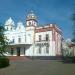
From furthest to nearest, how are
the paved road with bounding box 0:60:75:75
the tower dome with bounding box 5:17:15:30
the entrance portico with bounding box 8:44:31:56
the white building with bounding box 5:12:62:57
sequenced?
the tower dome with bounding box 5:17:15:30 < the entrance portico with bounding box 8:44:31:56 < the white building with bounding box 5:12:62:57 < the paved road with bounding box 0:60:75:75

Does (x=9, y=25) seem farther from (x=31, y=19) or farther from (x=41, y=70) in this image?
(x=41, y=70)

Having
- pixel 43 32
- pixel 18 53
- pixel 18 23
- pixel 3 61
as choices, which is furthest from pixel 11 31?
pixel 3 61

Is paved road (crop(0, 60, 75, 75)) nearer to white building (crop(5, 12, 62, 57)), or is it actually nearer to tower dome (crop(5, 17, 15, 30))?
white building (crop(5, 12, 62, 57))

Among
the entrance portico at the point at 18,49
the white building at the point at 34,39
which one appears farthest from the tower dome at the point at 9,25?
the entrance portico at the point at 18,49

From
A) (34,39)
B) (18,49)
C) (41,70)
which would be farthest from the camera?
(18,49)

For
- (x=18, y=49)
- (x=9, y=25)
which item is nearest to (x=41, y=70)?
(x=18, y=49)

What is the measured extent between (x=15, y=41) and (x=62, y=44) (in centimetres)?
1367

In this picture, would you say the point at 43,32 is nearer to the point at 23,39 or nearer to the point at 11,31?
the point at 23,39

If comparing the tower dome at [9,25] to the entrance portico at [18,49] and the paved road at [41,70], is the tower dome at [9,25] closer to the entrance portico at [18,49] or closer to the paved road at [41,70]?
the entrance portico at [18,49]

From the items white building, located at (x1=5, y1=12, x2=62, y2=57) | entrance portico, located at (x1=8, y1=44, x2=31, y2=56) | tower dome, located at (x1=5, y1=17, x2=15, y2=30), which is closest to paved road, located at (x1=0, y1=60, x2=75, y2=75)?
white building, located at (x1=5, y1=12, x2=62, y2=57)

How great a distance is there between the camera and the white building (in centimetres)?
5309

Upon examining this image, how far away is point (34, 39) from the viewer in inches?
2184

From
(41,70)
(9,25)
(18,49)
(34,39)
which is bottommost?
(41,70)

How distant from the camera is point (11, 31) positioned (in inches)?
2349
